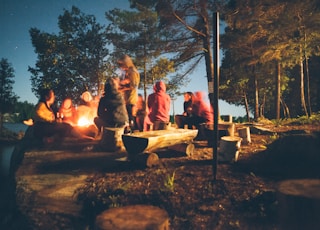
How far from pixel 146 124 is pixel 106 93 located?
2.00 metres

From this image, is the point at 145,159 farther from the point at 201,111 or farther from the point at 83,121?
the point at 83,121

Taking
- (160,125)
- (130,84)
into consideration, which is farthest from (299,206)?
(130,84)

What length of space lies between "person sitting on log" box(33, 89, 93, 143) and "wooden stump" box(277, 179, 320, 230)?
700cm

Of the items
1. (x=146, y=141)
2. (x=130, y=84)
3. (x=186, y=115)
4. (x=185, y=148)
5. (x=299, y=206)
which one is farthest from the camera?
(x=186, y=115)

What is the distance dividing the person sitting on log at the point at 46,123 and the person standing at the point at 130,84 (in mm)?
2282

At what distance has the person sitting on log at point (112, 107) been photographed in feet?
25.0

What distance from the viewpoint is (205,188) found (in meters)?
4.65

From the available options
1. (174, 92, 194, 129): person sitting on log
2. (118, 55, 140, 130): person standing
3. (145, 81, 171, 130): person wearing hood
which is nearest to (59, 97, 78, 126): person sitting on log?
(118, 55, 140, 130): person standing

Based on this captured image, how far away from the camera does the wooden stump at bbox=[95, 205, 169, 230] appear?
300 centimetres

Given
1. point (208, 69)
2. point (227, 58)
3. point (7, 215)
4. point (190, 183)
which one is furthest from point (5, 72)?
point (190, 183)

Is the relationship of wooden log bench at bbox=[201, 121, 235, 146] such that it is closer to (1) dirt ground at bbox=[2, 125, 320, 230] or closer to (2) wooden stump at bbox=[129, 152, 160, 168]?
(1) dirt ground at bbox=[2, 125, 320, 230]

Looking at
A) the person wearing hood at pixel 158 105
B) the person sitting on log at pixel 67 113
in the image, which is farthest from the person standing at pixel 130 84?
the person sitting on log at pixel 67 113

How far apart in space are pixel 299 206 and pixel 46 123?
24.3 feet

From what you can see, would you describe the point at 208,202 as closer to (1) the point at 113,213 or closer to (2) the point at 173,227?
(2) the point at 173,227
